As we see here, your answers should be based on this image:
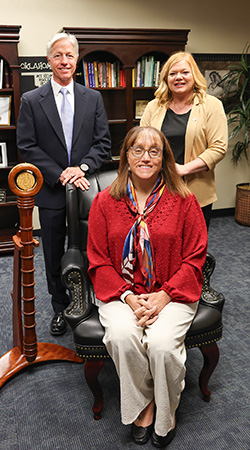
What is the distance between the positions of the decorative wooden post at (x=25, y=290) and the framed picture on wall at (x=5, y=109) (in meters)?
1.88

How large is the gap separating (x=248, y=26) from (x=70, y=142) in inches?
122

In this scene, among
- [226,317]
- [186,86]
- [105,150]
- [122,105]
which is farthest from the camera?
[122,105]

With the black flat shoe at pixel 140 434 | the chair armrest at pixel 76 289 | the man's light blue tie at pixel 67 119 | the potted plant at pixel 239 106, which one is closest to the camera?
the black flat shoe at pixel 140 434

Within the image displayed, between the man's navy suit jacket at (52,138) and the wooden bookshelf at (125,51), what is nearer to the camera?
the man's navy suit jacket at (52,138)

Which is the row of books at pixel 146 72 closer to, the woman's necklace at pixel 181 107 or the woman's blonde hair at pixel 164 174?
the woman's necklace at pixel 181 107

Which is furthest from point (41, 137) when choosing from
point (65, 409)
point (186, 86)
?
point (65, 409)

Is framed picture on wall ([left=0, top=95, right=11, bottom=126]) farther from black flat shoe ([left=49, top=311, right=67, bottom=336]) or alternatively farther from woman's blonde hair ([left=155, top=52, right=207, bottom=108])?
black flat shoe ([left=49, top=311, right=67, bottom=336])

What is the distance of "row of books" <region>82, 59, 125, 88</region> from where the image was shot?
3703 mm

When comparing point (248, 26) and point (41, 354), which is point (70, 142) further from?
point (248, 26)

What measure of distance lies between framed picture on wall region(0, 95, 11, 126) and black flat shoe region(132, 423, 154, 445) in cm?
279

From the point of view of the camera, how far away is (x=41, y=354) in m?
2.15

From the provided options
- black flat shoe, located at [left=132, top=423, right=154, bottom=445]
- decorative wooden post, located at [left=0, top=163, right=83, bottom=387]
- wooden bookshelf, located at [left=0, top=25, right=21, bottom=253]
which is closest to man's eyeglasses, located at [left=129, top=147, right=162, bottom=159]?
decorative wooden post, located at [left=0, top=163, right=83, bottom=387]

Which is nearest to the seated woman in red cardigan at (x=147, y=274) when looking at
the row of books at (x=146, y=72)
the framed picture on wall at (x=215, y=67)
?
the row of books at (x=146, y=72)

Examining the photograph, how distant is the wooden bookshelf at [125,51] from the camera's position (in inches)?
140
